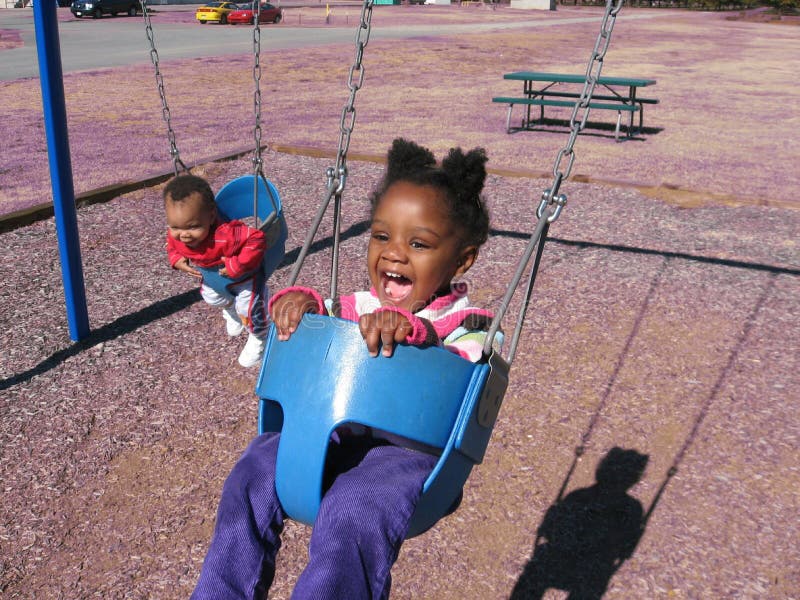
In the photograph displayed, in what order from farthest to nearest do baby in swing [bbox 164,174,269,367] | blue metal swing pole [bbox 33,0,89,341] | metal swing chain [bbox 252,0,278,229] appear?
1. blue metal swing pole [bbox 33,0,89,341]
2. baby in swing [bbox 164,174,269,367]
3. metal swing chain [bbox 252,0,278,229]

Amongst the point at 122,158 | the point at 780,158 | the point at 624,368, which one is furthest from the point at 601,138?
the point at 624,368

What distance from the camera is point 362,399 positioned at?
170cm

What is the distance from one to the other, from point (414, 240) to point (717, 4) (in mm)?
57435

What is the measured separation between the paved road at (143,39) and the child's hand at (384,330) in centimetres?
1463

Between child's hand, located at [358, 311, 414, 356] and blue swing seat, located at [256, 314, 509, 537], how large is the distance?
0.07 ft

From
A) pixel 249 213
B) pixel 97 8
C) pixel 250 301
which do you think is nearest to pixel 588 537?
pixel 250 301

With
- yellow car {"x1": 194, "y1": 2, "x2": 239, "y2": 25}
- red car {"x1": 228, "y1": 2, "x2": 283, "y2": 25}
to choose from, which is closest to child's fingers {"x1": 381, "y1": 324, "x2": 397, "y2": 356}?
red car {"x1": 228, "y1": 2, "x2": 283, "y2": 25}

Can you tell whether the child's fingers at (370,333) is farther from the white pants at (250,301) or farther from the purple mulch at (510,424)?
the white pants at (250,301)

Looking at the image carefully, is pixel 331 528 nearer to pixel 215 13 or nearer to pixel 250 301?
pixel 250 301

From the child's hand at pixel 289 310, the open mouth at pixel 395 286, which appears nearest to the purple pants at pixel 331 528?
the child's hand at pixel 289 310

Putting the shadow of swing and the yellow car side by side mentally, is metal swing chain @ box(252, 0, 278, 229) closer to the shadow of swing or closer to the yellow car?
the shadow of swing

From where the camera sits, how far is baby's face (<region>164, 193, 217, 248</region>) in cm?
332

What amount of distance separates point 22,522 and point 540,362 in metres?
2.38

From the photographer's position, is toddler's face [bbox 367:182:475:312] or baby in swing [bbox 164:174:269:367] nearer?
toddler's face [bbox 367:182:475:312]
